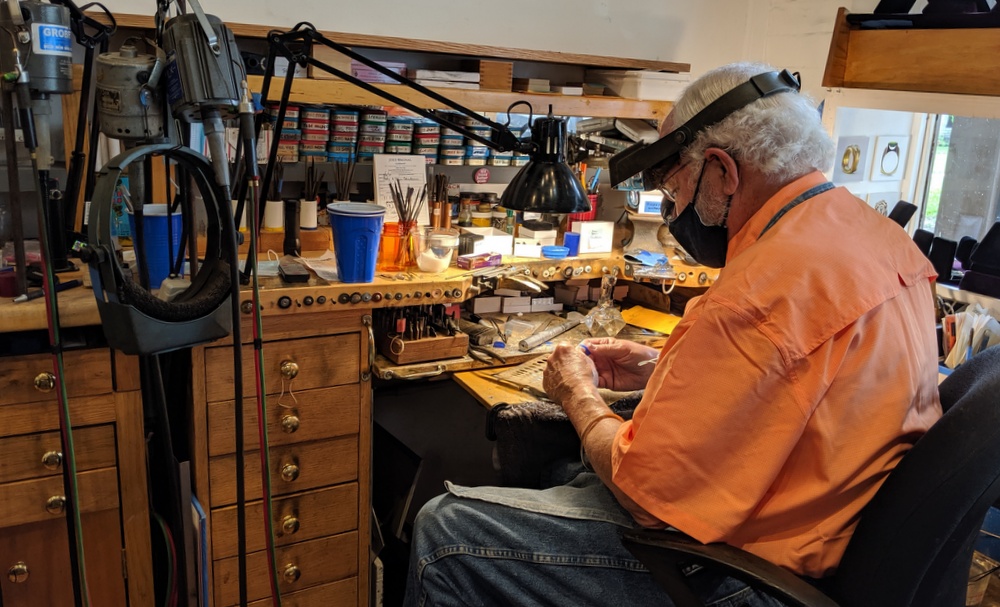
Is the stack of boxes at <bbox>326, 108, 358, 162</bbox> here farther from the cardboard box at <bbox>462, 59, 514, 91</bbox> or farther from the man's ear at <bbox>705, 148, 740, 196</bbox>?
the man's ear at <bbox>705, 148, 740, 196</bbox>

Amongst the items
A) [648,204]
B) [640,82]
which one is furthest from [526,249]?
[640,82]

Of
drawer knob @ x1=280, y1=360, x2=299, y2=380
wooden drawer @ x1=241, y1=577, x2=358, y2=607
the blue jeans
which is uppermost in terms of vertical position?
drawer knob @ x1=280, y1=360, x2=299, y2=380

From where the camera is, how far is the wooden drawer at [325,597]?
6.90 ft

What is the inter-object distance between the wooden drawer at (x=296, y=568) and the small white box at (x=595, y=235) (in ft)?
3.47

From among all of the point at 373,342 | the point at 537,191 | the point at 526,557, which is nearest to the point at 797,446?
the point at 526,557

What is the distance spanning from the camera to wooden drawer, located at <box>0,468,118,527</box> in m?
1.72

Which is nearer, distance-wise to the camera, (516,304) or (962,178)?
(516,304)

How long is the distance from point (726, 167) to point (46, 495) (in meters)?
1.52

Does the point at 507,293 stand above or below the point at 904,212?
below

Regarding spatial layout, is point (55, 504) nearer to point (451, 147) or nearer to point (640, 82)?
point (451, 147)

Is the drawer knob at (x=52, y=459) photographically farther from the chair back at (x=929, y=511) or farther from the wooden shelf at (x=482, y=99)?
the chair back at (x=929, y=511)

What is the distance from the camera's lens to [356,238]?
6.32ft

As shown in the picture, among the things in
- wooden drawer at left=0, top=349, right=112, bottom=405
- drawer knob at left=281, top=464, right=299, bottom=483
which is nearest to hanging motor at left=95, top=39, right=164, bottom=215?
wooden drawer at left=0, top=349, right=112, bottom=405

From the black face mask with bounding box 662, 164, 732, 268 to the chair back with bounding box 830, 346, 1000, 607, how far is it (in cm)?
50
